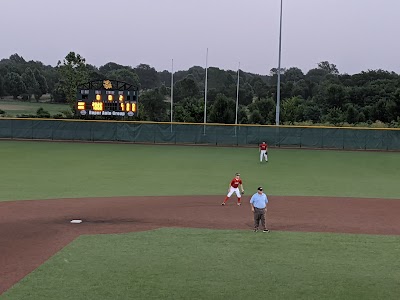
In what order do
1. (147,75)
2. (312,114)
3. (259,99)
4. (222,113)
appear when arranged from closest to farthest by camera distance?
1. (222,113)
2. (312,114)
3. (259,99)
4. (147,75)

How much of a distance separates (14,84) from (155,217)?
102m

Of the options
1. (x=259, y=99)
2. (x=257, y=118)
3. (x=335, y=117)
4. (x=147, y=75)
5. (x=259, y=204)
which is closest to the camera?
(x=259, y=204)

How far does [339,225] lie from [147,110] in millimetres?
60139

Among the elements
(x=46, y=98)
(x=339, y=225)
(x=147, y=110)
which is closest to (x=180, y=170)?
(x=339, y=225)

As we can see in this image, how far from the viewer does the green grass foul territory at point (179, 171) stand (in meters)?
22.5

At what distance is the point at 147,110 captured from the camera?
74188mm

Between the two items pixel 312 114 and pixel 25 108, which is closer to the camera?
pixel 312 114

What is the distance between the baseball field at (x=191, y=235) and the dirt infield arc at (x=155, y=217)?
40 millimetres

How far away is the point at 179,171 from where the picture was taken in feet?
A: 95.5

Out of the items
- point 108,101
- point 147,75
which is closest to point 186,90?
point 108,101

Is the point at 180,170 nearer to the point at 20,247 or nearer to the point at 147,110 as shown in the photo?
the point at 20,247

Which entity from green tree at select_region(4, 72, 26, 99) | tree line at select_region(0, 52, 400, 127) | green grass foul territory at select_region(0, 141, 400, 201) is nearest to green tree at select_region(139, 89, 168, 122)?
tree line at select_region(0, 52, 400, 127)

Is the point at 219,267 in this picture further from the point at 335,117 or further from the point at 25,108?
the point at 25,108

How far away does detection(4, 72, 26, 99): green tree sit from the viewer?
354 ft
